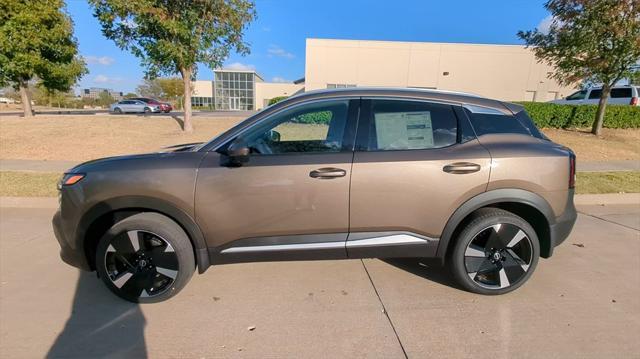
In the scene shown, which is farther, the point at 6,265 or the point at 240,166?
the point at 6,265

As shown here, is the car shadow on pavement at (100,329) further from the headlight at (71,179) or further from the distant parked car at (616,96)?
the distant parked car at (616,96)

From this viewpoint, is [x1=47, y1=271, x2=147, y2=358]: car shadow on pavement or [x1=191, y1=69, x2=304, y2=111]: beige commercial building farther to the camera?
[x1=191, y1=69, x2=304, y2=111]: beige commercial building

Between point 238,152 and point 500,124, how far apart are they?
224cm

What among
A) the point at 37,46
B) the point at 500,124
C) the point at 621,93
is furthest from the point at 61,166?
the point at 621,93

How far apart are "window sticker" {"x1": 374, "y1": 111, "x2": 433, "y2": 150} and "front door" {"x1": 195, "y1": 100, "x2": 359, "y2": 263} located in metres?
0.25

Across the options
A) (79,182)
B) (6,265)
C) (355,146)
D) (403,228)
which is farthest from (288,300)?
(6,265)

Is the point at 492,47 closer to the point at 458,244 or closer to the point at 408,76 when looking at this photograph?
the point at 408,76

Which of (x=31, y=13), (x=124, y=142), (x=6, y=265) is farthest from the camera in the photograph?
(x=31, y=13)

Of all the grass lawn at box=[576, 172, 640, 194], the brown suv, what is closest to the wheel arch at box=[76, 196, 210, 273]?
the brown suv

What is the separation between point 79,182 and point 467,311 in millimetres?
3311

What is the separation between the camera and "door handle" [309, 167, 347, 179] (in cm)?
263

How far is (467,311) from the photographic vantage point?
2.72m

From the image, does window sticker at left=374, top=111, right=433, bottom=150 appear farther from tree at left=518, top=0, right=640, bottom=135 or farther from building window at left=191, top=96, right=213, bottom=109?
building window at left=191, top=96, right=213, bottom=109

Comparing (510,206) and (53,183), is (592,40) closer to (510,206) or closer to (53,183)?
(510,206)
